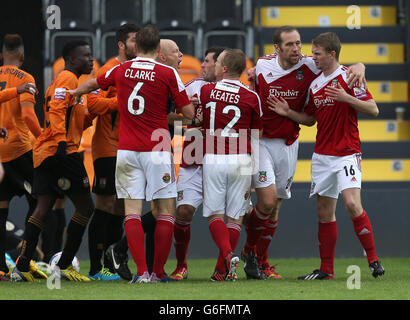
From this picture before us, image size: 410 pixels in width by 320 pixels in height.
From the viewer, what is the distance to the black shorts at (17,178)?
23.4 feet

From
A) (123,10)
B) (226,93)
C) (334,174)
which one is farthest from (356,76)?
(123,10)

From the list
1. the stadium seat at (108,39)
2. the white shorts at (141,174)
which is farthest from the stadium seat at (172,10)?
the white shorts at (141,174)

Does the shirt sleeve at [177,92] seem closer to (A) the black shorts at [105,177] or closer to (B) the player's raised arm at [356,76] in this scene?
(A) the black shorts at [105,177]

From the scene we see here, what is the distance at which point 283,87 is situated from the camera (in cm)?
691

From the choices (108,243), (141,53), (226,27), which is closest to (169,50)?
(141,53)

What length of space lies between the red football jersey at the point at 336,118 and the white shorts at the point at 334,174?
0.18 feet

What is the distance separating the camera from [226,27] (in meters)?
11.8

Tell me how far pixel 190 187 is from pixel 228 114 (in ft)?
2.19

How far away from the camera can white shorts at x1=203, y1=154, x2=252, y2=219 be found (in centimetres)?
655

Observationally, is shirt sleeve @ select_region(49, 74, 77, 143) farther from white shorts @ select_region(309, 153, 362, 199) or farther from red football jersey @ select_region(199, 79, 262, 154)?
white shorts @ select_region(309, 153, 362, 199)

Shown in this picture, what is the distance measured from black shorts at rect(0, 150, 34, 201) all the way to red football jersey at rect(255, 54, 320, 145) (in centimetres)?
199

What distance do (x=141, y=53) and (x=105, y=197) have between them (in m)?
1.43

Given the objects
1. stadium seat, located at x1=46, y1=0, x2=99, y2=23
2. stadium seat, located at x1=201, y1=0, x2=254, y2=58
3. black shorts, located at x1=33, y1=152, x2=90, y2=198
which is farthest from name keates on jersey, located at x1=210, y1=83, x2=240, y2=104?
stadium seat, located at x1=46, y1=0, x2=99, y2=23
